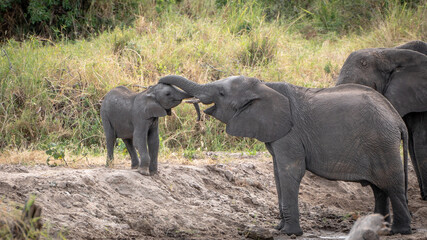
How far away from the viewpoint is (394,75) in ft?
26.0

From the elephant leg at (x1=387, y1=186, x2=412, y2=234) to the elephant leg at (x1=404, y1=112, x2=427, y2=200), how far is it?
2.06 m

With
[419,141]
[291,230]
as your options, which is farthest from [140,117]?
[419,141]

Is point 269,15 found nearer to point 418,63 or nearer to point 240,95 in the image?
point 418,63

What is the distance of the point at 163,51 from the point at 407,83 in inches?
223

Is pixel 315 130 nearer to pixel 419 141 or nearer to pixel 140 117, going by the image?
pixel 140 117

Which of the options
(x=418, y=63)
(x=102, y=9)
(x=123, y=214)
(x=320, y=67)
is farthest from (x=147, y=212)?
(x=102, y=9)

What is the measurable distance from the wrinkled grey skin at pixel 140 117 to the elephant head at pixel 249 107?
0.58m

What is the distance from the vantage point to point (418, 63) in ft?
26.0

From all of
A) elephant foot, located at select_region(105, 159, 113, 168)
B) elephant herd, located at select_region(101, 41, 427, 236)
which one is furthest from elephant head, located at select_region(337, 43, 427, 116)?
elephant foot, located at select_region(105, 159, 113, 168)

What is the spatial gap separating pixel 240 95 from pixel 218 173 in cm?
212

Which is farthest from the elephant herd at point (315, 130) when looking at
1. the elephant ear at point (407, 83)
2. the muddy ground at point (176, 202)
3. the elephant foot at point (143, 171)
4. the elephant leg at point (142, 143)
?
the elephant ear at point (407, 83)

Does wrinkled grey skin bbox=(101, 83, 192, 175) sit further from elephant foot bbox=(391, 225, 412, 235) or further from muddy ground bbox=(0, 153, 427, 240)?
elephant foot bbox=(391, 225, 412, 235)

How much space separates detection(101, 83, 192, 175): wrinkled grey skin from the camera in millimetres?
6715

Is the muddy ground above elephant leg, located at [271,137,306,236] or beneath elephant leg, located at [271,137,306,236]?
beneath
